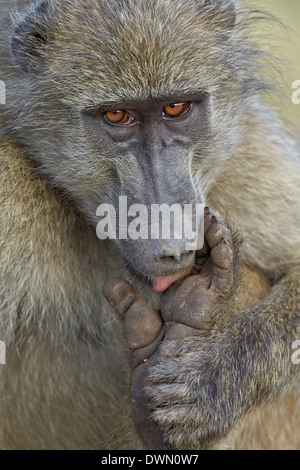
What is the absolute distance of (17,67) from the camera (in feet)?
11.6

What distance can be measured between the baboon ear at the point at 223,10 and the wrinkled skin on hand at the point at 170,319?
1.00 metres

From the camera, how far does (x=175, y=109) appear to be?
3.37m

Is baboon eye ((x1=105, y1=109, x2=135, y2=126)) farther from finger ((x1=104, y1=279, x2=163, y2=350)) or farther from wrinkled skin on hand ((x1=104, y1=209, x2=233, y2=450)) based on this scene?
finger ((x1=104, y1=279, x2=163, y2=350))

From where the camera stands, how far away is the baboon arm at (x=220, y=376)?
3.29 m

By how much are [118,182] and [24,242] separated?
549 mm

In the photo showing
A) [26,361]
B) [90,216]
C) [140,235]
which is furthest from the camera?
[26,361]

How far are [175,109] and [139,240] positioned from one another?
651 mm

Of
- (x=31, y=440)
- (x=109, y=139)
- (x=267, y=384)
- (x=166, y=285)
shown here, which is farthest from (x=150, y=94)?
(x=31, y=440)

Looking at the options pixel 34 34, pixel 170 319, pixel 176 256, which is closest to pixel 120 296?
pixel 170 319

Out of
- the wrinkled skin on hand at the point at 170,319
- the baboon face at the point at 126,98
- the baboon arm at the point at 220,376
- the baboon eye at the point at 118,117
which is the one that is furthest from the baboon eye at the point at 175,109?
the baboon arm at the point at 220,376

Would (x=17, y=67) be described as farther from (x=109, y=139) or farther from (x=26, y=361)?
(x=26, y=361)

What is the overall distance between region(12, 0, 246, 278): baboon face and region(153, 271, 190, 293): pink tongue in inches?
6.2

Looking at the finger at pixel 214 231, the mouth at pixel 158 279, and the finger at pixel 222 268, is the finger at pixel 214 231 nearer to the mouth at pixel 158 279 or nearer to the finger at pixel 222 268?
the finger at pixel 222 268

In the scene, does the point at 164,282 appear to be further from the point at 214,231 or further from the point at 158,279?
the point at 214,231
